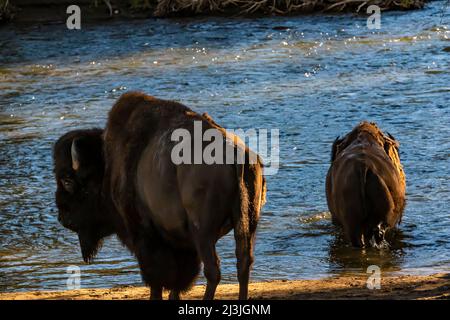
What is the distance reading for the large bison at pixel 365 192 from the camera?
35.2 ft

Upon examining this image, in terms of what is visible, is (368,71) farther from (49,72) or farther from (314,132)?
(49,72)

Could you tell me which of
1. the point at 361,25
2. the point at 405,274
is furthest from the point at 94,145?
the point at 361,25

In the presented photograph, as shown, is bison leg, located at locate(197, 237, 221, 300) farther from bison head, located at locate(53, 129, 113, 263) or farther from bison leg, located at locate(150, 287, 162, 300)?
bison head, located at locate(53, 129, 113, 263)

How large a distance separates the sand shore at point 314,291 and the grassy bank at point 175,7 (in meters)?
16.4

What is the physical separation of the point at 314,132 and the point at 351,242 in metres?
5.48

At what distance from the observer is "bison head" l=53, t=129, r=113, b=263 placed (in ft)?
27.9

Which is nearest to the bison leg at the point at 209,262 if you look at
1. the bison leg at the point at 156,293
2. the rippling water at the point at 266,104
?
the bison leg at the point at 156,293

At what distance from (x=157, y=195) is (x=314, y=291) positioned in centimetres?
189

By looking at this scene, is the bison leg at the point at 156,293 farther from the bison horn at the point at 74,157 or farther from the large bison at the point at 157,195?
the bison horn at the point at 74,157

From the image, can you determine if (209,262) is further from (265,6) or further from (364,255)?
(265,6)

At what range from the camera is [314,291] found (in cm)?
887

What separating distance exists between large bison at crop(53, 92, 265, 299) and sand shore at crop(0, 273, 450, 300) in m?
0.54

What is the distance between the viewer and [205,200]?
280 inches

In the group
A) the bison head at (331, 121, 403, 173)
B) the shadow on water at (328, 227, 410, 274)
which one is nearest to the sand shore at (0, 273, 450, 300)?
the shadow on water at (328, 227, 410, 274)
